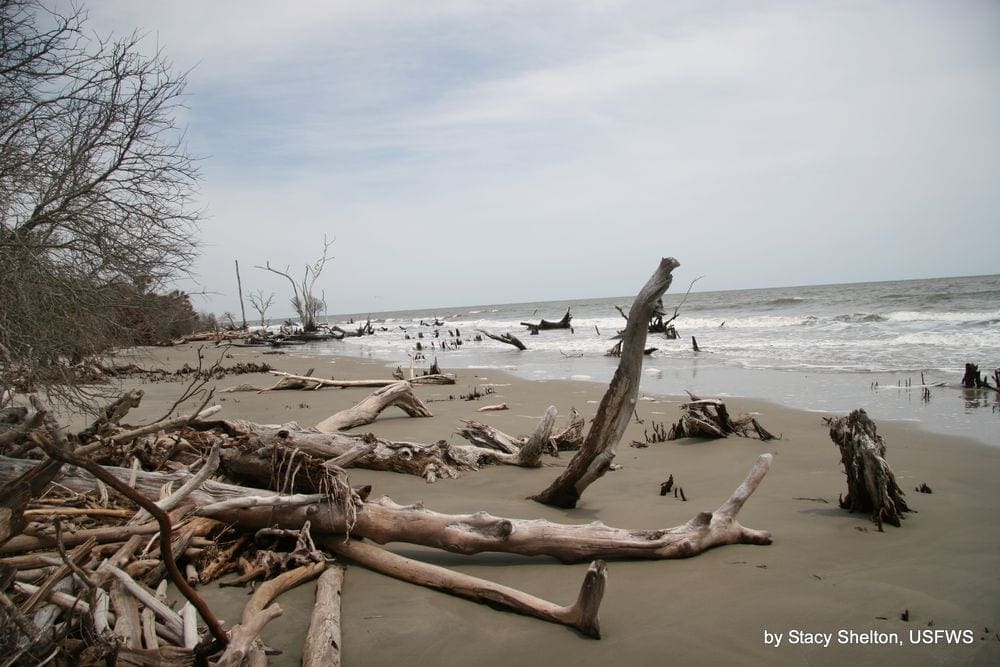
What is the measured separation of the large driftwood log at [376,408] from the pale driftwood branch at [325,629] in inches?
172

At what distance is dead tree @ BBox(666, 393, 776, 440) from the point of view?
697cm

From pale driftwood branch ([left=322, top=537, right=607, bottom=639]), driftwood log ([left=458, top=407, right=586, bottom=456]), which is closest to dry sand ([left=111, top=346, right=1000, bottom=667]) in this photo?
pale driftwood branch ([left=322, top=537, right=607, bottom=639])

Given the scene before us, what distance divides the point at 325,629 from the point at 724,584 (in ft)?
6.91

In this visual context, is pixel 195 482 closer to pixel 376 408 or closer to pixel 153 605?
pixel 153 605

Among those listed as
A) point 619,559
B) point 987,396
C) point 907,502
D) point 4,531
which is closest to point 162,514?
point 4,531

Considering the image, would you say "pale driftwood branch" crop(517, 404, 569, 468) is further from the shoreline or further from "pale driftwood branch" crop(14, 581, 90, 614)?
the shoreline

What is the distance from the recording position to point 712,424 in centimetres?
698

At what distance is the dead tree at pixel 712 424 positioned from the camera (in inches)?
274

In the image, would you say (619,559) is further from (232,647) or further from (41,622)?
(41,622)

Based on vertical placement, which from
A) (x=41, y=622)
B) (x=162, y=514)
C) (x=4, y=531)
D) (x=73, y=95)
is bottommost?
(x=41, y=622)

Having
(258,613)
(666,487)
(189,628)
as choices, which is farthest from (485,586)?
(666,487)

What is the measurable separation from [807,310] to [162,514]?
131 ft

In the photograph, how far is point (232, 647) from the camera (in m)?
2.25

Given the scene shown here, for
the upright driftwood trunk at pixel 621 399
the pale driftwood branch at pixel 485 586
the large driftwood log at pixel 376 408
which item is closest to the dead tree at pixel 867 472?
the upright driftwood trunk at pixel 621 399
